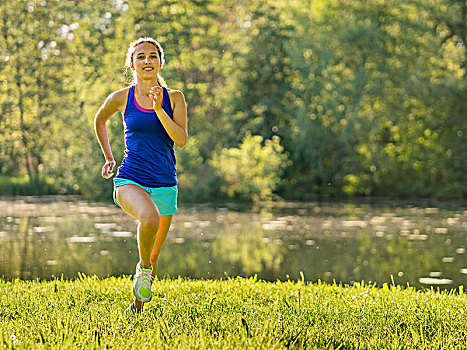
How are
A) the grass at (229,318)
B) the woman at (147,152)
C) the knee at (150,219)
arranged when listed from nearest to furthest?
the grass at (229,318) < the knee at (150,219) < the woman at (147,152)

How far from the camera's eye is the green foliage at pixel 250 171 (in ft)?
96.0

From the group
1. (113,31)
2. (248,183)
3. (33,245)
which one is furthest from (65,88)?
(33,245)

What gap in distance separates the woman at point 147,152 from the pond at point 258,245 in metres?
3.93

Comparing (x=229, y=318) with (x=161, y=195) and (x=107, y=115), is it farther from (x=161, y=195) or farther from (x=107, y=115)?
(x=107, y=115)

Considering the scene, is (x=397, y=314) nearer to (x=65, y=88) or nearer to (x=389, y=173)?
(x=389, y=173)

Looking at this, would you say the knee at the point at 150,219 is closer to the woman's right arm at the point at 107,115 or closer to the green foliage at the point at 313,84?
the woman's right arm at the point at 107,115

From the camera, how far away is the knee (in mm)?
5852

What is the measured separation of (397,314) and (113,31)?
29735 millimetres

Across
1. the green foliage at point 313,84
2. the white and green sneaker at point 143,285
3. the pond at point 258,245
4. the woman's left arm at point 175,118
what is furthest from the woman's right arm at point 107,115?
the green foliage at point 313,84

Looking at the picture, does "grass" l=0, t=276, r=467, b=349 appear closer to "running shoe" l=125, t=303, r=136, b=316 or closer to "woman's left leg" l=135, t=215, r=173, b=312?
"running shoe" l=125, t=303, r=136, b=316

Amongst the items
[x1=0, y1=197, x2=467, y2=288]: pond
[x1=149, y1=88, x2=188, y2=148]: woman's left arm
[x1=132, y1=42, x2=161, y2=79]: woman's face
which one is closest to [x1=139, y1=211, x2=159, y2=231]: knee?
[x1=149, y1=88, x2=188, y2=148]: woman's left arm

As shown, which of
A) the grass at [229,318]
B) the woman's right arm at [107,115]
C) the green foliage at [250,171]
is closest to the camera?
the grass at [229,318]

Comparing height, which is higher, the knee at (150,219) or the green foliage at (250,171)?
the knee at (150,219)

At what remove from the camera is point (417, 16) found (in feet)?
109
